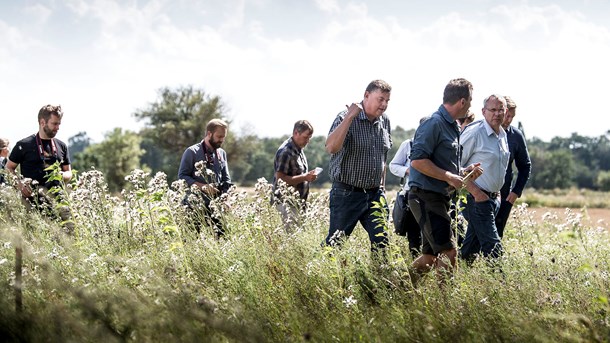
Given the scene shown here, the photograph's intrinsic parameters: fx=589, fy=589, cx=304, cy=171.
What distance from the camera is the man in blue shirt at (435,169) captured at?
5.03 metres

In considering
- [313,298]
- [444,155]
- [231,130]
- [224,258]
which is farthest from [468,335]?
[231,130]

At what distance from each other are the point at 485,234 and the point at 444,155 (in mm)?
1093

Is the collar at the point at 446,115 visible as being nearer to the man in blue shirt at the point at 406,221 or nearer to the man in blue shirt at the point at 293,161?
the man in blue shirt at the point at 406,221

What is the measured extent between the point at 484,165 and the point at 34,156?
5252 millimetres

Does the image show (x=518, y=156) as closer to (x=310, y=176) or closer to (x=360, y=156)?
(x=360, y=156)

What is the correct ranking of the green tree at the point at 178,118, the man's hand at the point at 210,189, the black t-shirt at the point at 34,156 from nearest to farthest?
the man's hand at the point at 210,189, the black t-shirt at the point at 34,156, the green tree at the point at 178,118

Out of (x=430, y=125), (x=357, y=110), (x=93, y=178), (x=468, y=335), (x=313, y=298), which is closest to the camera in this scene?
(x=468, y=335)

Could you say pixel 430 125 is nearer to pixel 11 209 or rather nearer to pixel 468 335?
pixel 468 335

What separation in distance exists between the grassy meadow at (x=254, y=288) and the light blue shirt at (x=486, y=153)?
41 centimetres

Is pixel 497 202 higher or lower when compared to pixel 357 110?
lower

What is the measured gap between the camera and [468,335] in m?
3.42

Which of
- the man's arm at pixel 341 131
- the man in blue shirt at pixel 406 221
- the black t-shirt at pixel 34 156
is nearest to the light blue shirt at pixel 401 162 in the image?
the man in blue shirt at pixel 406 221

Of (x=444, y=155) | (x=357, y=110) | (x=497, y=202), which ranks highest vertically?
(x=357, y=110)

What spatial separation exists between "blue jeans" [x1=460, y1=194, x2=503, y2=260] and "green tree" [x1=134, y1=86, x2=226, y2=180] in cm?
4789
